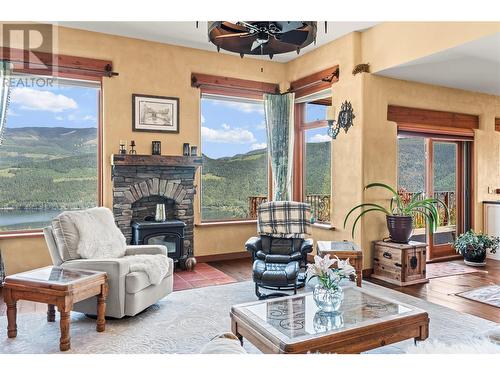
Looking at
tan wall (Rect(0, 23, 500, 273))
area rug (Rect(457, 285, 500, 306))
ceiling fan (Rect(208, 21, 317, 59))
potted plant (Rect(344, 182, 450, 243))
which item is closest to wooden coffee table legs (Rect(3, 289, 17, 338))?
tan wall (Rect(0, 23, 500, 273))

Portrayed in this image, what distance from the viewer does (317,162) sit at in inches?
253

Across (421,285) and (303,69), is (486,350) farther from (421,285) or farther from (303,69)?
(303,69)

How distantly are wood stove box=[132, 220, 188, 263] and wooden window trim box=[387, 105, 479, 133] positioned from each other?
3.43m

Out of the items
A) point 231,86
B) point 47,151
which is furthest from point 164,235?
point 231,86

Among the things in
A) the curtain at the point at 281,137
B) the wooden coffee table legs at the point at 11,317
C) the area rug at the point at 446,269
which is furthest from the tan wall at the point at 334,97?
the wooden coffee table legs at the point at 11,317

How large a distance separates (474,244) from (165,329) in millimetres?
4946

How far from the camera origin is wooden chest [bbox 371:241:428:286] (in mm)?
4820

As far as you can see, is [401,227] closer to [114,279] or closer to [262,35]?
[262,35]

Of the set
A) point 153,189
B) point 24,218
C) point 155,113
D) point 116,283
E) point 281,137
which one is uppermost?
point 155,113

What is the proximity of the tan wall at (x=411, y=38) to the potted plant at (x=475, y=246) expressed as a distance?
3077 mm

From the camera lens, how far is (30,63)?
16.4 feet

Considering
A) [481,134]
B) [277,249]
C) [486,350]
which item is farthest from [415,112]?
[486,350]

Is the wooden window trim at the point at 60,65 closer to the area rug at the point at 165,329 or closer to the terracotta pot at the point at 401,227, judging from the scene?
the area rug at the point at 165,329

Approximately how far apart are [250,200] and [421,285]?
10.0 feet
